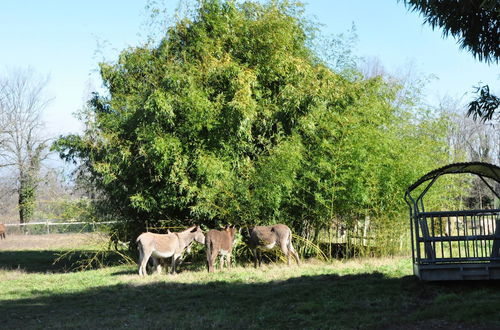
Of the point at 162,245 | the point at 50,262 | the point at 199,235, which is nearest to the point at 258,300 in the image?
the point at 162,245

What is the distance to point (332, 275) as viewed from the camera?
12391mm

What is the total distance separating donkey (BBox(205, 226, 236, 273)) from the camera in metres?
14.3

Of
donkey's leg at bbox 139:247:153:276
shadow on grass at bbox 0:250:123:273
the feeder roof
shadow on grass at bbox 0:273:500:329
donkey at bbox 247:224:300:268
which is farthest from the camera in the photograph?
shadow on grass at bbox 0:250:123:273

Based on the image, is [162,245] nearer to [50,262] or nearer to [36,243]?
[50,262]

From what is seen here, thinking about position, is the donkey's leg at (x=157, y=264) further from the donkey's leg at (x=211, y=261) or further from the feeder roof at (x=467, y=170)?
the feeder roof at (x=467, y=170)

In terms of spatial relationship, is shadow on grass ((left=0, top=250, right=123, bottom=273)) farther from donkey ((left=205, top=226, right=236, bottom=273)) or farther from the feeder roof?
the feeder roof

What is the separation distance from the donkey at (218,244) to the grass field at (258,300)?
0.42 meters

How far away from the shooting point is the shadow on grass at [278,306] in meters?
8.41

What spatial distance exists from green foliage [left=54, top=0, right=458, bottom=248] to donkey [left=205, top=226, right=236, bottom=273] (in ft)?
3.46

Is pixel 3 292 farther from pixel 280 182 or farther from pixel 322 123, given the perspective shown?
pixel 322 123

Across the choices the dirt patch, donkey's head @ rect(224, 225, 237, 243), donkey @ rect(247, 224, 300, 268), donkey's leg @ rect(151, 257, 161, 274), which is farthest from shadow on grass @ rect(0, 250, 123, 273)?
donkey @ rect(247, 224, 300, 268)

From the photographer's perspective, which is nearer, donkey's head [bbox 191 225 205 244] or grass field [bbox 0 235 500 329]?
grass field [bbox 0 235 500 329]

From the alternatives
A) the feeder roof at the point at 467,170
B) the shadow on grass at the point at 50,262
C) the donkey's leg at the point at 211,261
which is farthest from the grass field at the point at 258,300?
the shadow on grass at the point at 50,262

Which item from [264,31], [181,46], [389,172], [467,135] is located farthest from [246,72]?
[467,135]
